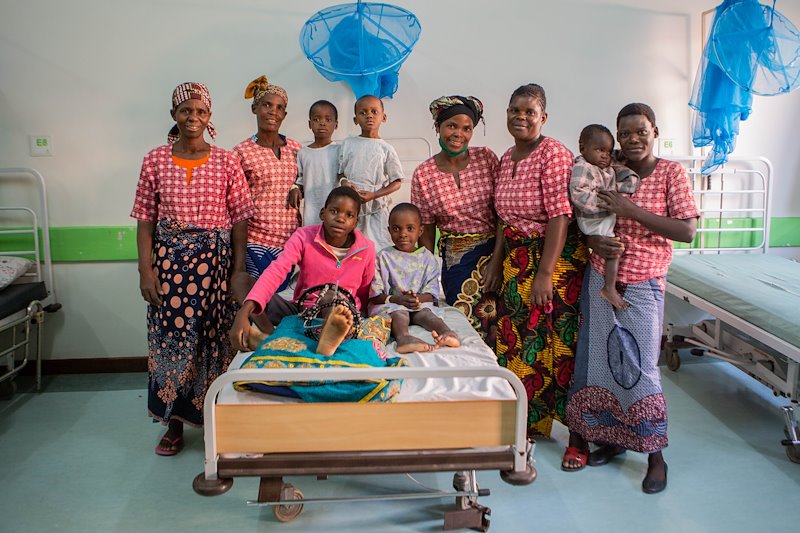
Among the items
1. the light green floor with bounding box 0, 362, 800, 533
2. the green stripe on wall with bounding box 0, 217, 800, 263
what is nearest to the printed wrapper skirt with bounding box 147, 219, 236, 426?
the light green floor with bounding box 0, 362, 800, 533

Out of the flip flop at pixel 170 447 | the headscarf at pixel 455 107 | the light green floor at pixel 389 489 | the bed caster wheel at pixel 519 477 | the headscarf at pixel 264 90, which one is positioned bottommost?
the light green floor at pixel 389 489

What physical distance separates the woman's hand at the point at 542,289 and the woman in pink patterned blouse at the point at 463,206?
0.80ft

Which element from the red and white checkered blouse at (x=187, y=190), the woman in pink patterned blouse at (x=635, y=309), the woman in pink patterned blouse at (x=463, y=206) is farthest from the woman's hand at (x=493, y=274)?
the red and white checkered blouse at (x=187, y=190)

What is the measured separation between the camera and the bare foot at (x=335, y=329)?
223 centimetres

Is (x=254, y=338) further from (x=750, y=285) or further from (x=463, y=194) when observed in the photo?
(x=750, y=285)

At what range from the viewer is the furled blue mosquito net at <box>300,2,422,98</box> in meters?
3.70

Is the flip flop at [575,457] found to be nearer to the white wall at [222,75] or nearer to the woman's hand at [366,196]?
the woman's hand at [366,196]

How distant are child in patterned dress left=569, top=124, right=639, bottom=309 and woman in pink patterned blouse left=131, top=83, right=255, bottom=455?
1604mm

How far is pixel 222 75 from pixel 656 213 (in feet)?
9.91

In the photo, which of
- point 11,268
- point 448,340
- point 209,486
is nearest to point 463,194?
point 448,340

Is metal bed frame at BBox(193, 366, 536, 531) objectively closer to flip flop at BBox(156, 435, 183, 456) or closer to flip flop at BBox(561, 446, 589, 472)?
flip flop at BBox(561, 446, 589, 472)

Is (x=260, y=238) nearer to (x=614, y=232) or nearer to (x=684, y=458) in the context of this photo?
(x=614, y=232)

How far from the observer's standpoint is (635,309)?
2.97 meters

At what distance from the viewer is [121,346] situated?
4727 mm
